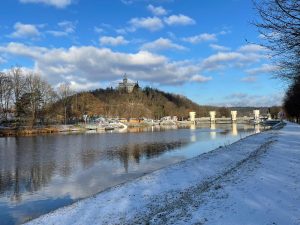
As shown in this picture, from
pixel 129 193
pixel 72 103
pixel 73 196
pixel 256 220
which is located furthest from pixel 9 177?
pixel 72 103

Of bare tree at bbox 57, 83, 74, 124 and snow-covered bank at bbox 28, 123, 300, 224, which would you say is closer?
snow-covered bank at bbox 28, 123, 300, 224

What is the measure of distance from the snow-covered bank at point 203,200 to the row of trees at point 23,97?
88538 mm

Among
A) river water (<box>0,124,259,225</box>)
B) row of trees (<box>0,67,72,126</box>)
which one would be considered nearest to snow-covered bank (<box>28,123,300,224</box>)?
river water (<box>0,124,259,225</box>)

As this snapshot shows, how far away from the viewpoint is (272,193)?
523 inches

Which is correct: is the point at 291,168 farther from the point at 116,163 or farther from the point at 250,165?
the point at 116,163

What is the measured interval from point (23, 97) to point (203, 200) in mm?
98228

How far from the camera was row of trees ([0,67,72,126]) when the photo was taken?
103 metres

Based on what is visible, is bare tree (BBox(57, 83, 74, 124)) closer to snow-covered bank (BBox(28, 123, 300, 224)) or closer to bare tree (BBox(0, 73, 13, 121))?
bare tree (BBox(0, 73, 13, 121))

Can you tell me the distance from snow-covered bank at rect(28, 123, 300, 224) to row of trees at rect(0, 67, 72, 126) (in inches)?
3486

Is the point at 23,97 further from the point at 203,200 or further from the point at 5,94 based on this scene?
the point at 203,200

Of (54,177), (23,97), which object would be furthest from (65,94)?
(54,177)

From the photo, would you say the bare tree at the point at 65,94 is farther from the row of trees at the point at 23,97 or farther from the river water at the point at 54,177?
the river water at the point at 54,177

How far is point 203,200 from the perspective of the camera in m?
13.6

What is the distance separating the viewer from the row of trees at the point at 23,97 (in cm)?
10262
